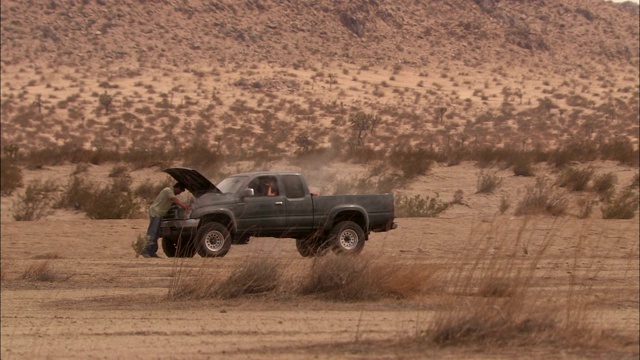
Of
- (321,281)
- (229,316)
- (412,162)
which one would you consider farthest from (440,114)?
(229,316)

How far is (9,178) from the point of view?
1328 inches

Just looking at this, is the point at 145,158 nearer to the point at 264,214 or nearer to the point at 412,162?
the point at 412,162

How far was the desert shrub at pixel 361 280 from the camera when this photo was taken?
13.0m

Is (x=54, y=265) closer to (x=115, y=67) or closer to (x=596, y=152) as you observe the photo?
(x=596, y=152)

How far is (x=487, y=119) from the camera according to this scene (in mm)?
60719

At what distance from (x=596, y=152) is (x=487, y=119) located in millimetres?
20460

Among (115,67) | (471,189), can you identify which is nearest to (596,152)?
(471,189)

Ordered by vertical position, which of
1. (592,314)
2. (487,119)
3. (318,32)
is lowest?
(592,314)

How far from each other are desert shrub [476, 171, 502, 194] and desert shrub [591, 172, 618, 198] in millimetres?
3176

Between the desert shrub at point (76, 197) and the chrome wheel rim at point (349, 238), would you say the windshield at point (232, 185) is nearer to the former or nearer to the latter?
the chrome wheel rim at point (349, 238)

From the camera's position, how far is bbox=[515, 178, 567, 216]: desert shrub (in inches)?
1040

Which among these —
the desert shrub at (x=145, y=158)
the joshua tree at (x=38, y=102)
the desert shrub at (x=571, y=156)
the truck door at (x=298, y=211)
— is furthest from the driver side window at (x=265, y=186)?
the joshua tree at (x=38, y=102)

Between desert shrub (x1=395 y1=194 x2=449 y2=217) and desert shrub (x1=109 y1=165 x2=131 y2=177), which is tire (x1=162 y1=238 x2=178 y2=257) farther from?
desert shrub (x1=109 y1=165 x2=131 y2=177)

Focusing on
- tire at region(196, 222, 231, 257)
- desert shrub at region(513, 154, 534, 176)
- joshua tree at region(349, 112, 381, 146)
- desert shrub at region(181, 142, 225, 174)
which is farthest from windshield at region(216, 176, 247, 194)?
joshua tree at region(349, 112, 381, 146)
